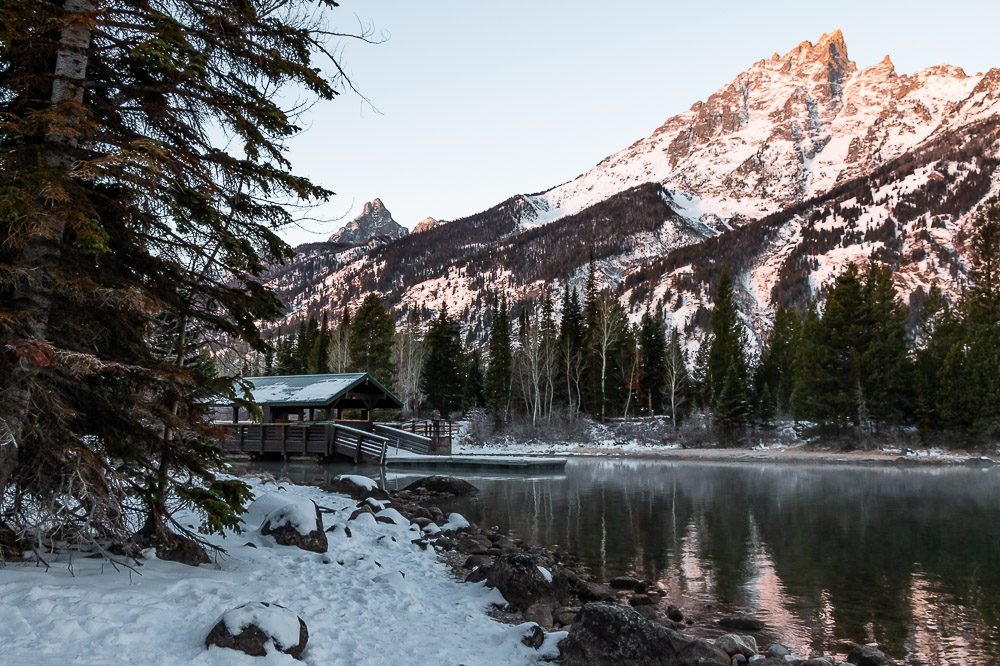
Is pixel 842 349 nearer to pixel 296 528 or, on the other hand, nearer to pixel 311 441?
pixel 311 441

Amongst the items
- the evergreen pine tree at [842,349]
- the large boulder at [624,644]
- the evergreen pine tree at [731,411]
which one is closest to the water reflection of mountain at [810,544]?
the large boulder at [624,644]

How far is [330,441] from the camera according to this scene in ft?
108

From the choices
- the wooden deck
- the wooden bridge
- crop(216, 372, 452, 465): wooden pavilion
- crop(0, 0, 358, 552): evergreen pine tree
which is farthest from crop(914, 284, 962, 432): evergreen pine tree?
crop(0, 0, 358, 552): evergreen pine tree

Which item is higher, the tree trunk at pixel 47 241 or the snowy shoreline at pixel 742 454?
the tree trunk at pixel 47 241

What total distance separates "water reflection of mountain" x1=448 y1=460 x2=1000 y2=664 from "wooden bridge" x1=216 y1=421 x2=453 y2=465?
28.8 ft

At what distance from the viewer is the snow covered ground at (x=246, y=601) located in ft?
15.7

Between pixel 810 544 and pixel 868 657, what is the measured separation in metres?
7.14

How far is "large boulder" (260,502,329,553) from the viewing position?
29.1ft

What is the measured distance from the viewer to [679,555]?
490 inches

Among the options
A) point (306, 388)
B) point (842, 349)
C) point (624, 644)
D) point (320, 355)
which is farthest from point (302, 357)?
point (624, 644)

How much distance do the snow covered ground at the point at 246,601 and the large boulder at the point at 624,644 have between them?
0.33 meters

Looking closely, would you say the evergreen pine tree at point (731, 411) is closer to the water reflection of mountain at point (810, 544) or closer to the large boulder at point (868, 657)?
the water reflection of mountain at point (810, 544)

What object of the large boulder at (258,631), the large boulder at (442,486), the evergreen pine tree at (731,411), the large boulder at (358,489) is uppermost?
the evergreen pine tree at (731,411)

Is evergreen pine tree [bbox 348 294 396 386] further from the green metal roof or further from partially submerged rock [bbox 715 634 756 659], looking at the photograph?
partially submerged rock [bbox 715 634 756 659]
